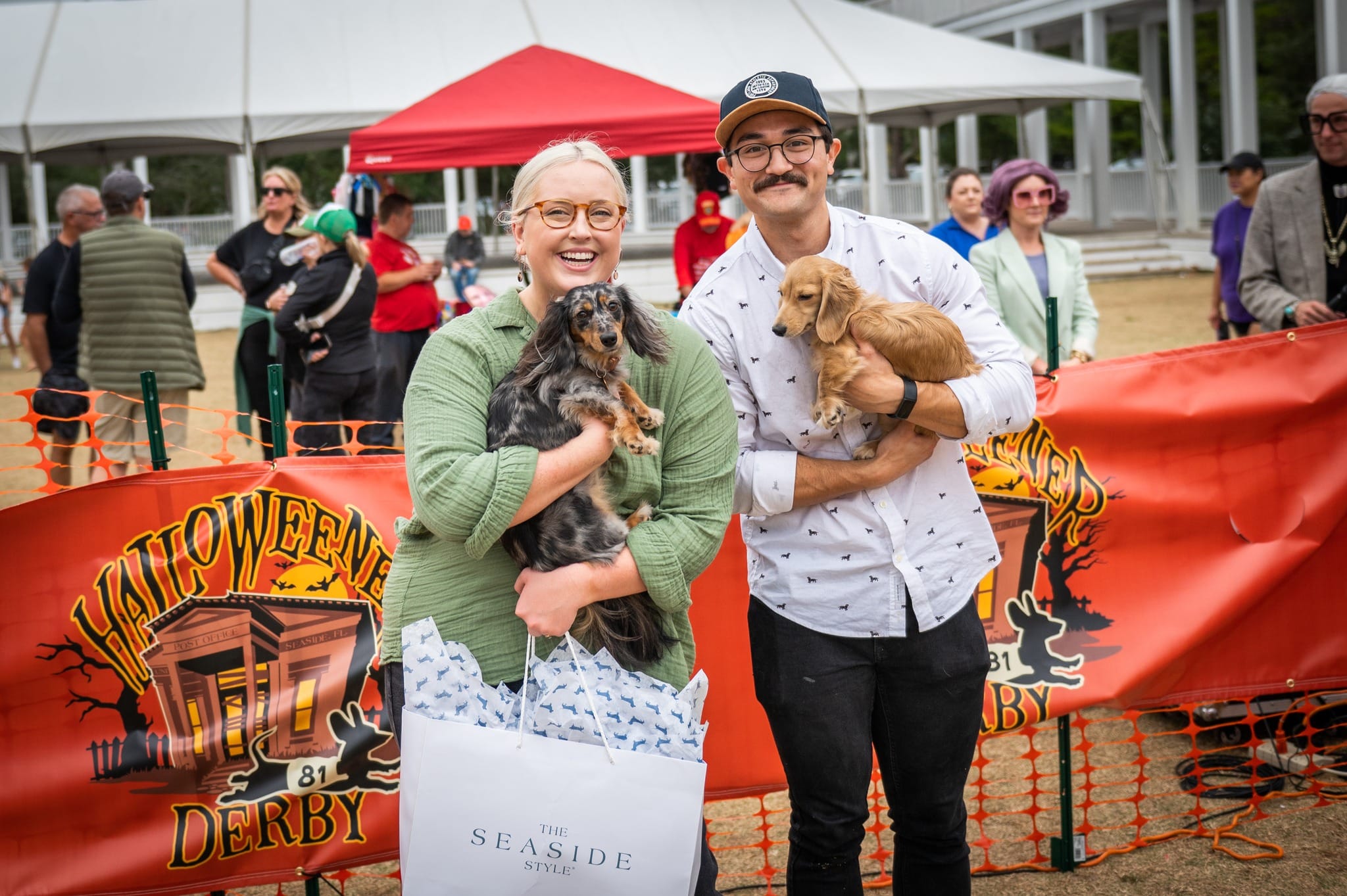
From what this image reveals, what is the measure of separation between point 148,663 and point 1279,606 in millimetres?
3429

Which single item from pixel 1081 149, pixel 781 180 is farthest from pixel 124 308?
pixel 1081 149

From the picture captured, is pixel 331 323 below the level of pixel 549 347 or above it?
above

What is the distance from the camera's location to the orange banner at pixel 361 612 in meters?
2.77

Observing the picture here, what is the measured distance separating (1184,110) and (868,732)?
26765 mm

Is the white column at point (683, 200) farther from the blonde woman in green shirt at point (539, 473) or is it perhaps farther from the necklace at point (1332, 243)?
the blonde woman in green shirt at point (539, 473)

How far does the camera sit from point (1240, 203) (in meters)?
8.83

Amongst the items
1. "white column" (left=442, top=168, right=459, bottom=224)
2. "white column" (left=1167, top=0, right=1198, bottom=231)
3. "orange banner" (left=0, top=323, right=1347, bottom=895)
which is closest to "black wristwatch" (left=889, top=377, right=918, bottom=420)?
"orange banner" (left=0, top=323, right=1347, bottom=895)

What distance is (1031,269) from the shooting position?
5414 millimetres

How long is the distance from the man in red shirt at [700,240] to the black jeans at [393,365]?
2154 millimetres

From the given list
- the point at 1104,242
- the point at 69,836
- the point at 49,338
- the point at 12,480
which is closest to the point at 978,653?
the point at 69,836

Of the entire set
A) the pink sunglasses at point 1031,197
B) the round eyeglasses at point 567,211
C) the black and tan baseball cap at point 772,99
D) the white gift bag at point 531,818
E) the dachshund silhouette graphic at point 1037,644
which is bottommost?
the dachshund silhouette graphic at point 1037,644

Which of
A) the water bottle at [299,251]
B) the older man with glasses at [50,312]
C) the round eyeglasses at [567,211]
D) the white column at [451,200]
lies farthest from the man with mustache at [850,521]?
the white column at [451,200]

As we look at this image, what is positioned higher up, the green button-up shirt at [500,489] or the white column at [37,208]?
the white column at [37,208]

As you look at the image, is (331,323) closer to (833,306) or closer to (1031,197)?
(1031,197)
